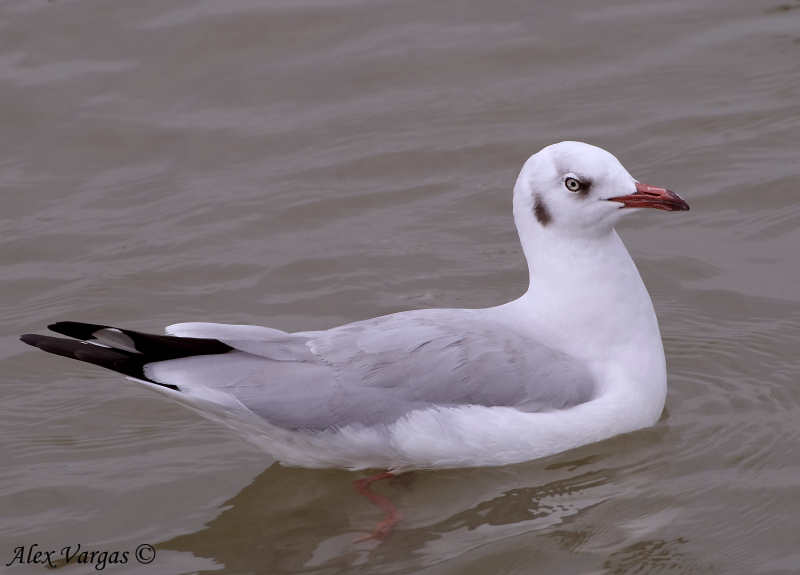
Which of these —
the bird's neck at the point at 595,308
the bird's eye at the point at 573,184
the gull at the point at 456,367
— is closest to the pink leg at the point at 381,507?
the gull at the point at 456,367

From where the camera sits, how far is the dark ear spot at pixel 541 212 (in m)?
5.59

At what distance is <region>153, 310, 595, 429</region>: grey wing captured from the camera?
5.17 meters

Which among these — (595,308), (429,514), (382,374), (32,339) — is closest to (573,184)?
(595,308)

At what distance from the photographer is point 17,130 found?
9.34 meters

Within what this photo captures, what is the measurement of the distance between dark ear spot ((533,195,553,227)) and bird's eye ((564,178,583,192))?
17 centimetres

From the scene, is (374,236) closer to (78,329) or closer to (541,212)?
(541,212)

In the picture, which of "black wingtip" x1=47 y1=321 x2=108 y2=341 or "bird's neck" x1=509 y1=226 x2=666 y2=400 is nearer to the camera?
"black wingtip" x1=47 y1=321 x2=108 y2=341

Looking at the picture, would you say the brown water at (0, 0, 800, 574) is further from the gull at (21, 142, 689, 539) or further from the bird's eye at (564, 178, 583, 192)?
the bird's eye at (564, 178, 583, 192)

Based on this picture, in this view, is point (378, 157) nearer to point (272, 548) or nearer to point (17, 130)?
point (17, 130)

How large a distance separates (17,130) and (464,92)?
12.5 ft

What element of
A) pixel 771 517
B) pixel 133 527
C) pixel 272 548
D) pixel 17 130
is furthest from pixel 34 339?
pixel 17 130

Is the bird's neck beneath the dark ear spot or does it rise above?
beneath

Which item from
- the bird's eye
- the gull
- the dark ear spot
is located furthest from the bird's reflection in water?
the bird's eye

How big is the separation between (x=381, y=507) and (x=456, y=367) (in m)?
0.79
